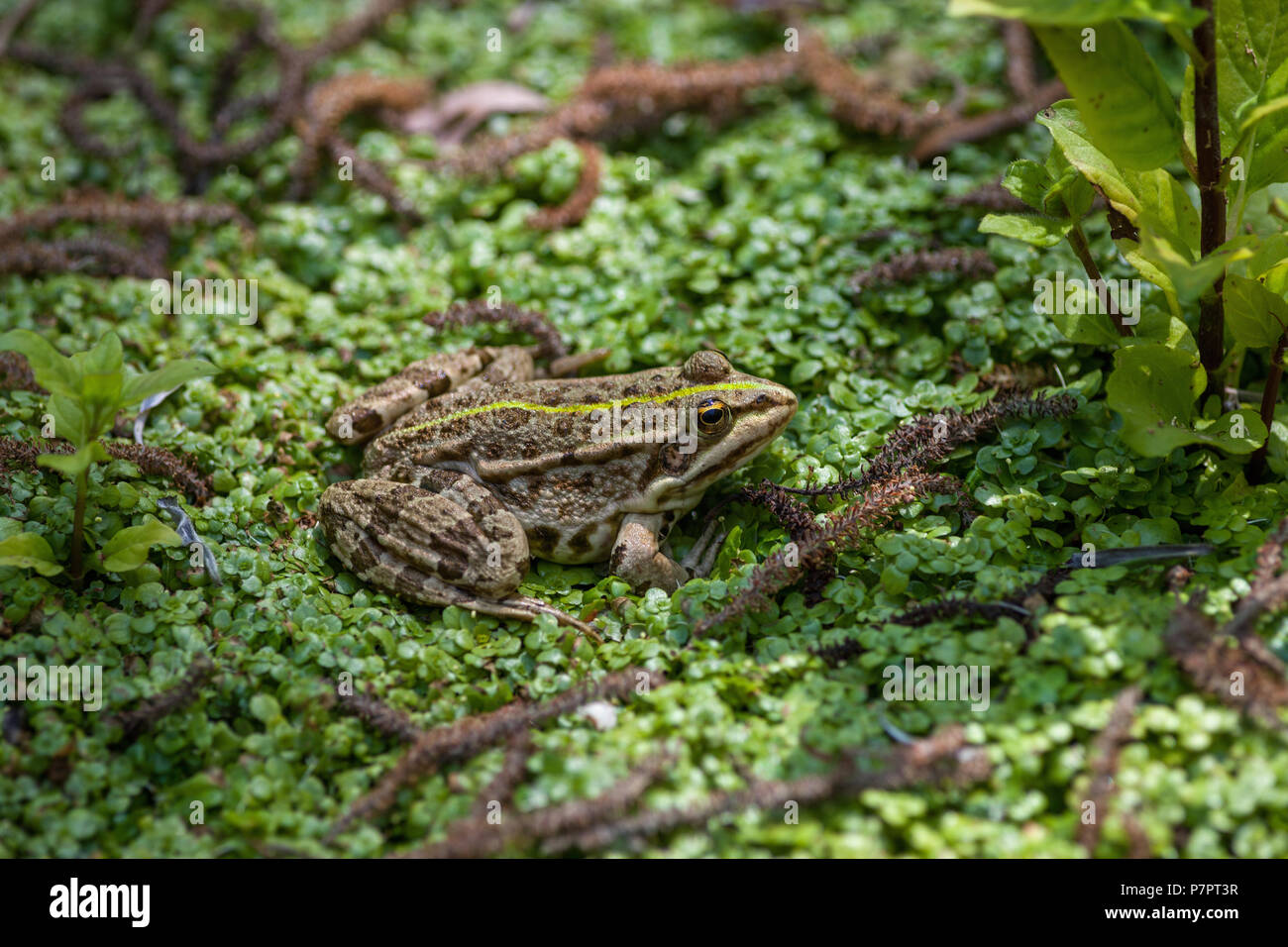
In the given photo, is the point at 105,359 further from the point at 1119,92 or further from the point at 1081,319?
the point at 1081,319

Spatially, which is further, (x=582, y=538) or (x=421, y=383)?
(x=421, y=383)

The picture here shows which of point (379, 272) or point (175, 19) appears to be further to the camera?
point (175, 19)

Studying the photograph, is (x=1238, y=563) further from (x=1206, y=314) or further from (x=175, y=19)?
(x=175, y=19)

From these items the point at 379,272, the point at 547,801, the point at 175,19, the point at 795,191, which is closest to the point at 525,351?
the point at 379,272

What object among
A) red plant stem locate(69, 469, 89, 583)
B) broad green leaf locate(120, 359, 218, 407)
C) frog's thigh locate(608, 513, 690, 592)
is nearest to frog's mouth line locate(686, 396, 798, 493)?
frog's thigh locate(608, 513, 690, 592)

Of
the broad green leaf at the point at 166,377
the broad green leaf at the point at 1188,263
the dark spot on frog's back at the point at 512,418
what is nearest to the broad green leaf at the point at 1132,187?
the broad green leaf at the point at 1188,263

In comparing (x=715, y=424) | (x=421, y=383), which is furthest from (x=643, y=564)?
(x=421, y=383)

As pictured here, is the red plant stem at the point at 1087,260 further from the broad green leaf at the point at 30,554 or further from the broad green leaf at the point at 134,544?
the broad green leaf at the point at 30,554
